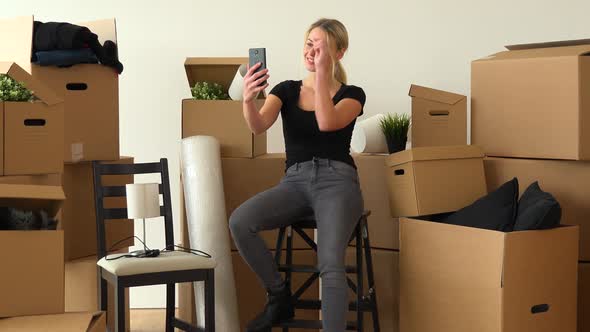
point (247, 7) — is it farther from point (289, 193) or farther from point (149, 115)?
point (289, 193)

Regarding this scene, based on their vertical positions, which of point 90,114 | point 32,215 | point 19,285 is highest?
point 90,114

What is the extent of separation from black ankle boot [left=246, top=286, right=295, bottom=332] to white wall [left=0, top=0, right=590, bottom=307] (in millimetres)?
1247

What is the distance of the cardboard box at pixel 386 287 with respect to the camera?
3.38m

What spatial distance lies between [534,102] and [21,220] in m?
1.83

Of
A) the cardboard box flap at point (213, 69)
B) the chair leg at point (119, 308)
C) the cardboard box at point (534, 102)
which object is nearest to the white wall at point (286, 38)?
the cardboard box flap at point (213, 69)

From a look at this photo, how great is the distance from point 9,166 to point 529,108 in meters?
1.82

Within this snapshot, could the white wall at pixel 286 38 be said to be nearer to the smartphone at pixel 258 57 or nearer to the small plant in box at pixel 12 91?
the smartphone at pixel 258 57

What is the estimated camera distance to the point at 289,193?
2.96 m

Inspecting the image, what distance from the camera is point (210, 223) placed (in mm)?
3279

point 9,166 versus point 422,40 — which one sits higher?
point 422,40

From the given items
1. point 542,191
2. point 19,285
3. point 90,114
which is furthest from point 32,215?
point 542,191

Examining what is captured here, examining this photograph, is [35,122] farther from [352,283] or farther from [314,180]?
[352,283]

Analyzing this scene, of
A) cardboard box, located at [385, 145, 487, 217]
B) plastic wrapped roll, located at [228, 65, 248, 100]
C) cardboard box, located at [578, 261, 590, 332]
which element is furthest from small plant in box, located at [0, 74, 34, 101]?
cardboard box, located at [578, 261, 590, 332]

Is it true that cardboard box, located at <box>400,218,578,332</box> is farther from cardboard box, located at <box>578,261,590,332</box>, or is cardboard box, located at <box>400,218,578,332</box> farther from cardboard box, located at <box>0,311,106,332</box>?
cardboard box, located at <box>0,311,106,332</box>
